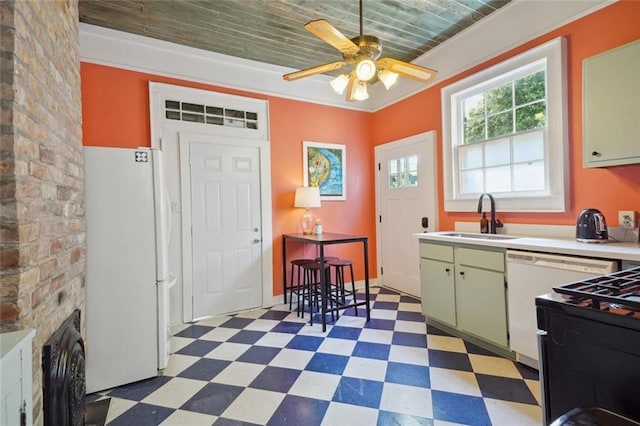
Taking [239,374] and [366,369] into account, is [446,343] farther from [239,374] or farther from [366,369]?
[239,374]

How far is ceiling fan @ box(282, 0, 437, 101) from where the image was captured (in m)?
Answer: 1.93

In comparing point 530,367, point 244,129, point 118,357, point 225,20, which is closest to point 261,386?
point 118,357

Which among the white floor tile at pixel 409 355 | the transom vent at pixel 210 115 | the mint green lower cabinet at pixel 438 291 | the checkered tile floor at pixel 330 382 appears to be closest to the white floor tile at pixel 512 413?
the checkered tile floor at pixel 330 382

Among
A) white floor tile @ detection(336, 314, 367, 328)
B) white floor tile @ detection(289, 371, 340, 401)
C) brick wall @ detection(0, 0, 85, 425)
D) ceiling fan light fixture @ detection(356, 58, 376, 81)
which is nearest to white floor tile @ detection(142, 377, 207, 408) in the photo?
white floor tile @ detection(289, 371, 340, 401)

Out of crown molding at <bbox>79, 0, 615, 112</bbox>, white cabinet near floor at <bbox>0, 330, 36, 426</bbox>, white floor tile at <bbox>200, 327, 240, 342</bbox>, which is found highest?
crown molding at <bbox>79, 0, 615, 112</bbox>

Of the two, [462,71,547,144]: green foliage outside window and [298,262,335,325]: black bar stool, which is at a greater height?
[462,71,547,144]: green foliage outside window

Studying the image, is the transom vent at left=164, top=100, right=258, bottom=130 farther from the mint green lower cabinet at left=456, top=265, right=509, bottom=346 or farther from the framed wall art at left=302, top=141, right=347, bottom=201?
the mint green lower cabinet at left=456, top=265, right=509, bottom=346

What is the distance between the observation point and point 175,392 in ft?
6.99

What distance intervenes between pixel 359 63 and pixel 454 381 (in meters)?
2.24

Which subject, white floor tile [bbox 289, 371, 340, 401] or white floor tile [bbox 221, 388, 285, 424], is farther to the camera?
white floor tile [bbox 289, 371, 340, 401]

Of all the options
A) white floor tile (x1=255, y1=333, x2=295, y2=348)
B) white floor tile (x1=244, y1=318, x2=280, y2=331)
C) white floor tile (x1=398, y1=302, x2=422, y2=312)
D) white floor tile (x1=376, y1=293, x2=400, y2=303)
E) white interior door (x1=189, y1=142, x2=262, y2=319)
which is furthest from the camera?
white floor tile (x1=376, y1=293, x2=400, y2=303)

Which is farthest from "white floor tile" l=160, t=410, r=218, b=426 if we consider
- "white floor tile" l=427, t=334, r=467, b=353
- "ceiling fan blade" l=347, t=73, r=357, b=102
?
"ceiling fan blade" l=347, t=73, r=357, b=102

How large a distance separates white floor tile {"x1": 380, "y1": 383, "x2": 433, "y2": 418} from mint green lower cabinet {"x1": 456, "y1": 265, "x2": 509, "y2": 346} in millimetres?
813

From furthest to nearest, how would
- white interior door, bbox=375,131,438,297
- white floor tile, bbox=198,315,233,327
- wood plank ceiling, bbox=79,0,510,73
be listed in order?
white interior door, bbox=375,131,438,297
white floor tile, bbox=198,315,233,327
wood plank ceiling, bbox=79,0,510,73
